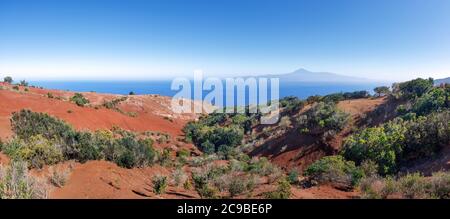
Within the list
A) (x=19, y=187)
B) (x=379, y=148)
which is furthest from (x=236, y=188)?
(x=379, y=148)

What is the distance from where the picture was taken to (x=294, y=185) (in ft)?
35.7

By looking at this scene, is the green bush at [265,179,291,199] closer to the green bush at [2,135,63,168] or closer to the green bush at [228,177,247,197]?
the green bush at [228,177,247,197]

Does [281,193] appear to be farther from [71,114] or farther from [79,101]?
[79,101]

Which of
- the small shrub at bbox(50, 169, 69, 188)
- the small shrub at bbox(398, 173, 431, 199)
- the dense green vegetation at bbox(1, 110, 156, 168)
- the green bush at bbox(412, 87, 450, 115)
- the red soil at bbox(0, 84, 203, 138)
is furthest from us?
the red soil at bbox(0, 84, 203, 138)

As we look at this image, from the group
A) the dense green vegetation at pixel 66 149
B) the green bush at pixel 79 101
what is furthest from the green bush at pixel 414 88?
the green bush at pixel 79 101

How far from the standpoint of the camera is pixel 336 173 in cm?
1057

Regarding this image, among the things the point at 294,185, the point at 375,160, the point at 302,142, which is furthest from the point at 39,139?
the point at 302,142

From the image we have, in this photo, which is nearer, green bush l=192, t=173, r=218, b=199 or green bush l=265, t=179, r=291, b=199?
green bush l=265, t=179, r=291, b=199

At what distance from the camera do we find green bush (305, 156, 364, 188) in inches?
408

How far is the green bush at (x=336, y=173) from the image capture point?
10.4 meters

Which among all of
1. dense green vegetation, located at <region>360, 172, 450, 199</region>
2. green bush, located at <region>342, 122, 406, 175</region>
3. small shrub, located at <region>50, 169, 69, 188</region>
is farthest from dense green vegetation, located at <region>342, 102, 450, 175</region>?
small shrub, located at <region>50, 169, 69, 188</region>

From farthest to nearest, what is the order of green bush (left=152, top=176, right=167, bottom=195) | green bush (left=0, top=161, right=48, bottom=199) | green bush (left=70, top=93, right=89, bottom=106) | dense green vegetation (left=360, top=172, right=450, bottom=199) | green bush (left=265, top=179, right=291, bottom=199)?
green bush (left=70, top=93, right=89, bottom=106), green bush (left=152, top=176, right=167, bottom=195), green bush (left=265, top=179, right=291, bottom=199), dense green vegetation (left=360, top=172, right=450, bottom=199), green bush (left=0, top=161, right=48, bottom=199)
